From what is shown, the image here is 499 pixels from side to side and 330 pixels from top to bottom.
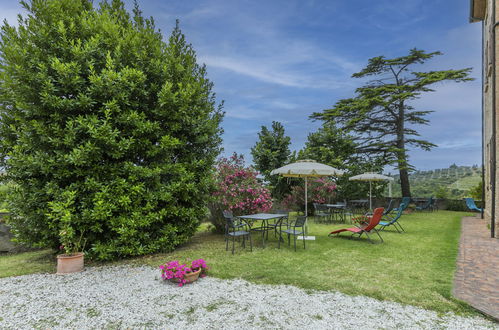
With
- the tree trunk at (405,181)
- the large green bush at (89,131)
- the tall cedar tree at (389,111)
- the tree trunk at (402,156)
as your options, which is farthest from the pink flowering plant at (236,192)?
the tree trunk at (405,181)

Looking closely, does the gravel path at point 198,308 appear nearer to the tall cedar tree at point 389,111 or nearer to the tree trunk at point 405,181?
the tall cedar tree at point 389,111

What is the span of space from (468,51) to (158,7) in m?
18.3

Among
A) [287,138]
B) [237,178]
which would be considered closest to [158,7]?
[237,178]

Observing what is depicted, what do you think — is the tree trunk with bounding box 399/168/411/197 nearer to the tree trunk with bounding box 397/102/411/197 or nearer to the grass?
the tree trunk with bounding box 397/102/411/197

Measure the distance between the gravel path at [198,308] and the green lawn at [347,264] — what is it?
0.37 metres

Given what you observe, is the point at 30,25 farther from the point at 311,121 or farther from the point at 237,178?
the point at 311,121

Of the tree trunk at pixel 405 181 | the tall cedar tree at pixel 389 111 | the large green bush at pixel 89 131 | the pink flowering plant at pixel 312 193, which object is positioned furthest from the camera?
the tree trunk at pixel 405 181

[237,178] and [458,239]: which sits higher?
[237,178]

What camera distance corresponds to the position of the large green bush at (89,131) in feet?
19.0

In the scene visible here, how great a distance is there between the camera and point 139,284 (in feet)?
15.9

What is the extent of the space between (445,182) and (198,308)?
2736 cm

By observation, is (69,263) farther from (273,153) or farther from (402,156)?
(402,156)

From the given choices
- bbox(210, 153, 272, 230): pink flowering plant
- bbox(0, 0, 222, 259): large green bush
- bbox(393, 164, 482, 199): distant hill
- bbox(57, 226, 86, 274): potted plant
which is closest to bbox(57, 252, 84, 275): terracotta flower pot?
bbox(57, 226, 86, 274): potted plant

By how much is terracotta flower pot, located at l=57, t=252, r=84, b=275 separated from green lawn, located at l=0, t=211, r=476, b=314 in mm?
762
